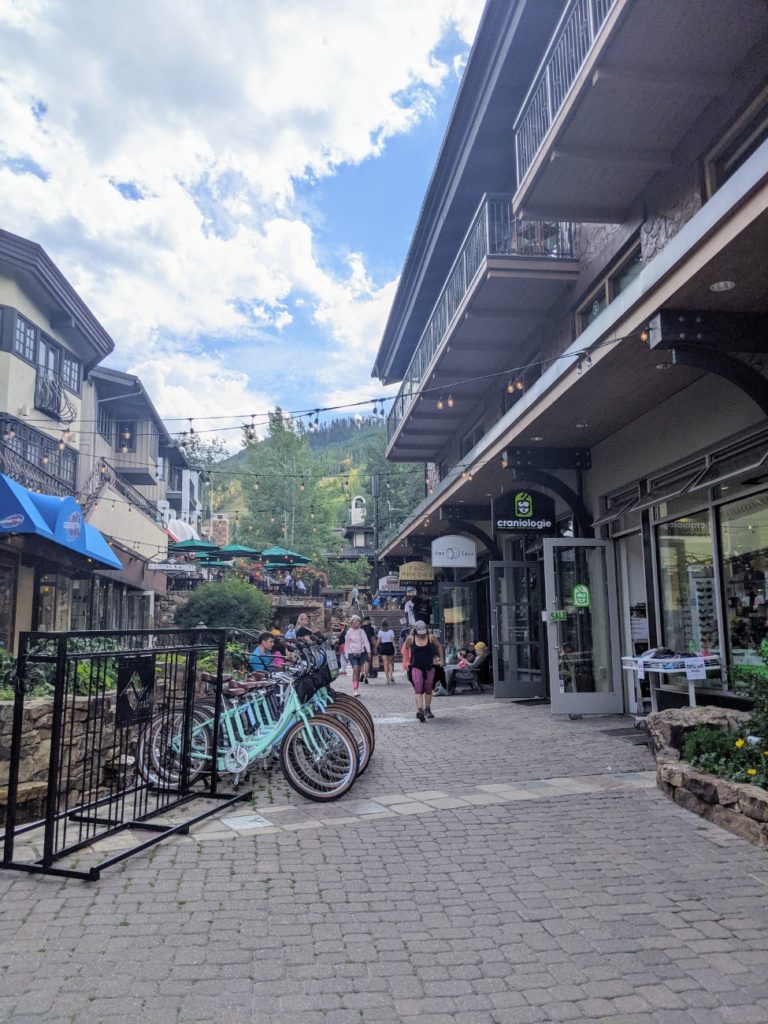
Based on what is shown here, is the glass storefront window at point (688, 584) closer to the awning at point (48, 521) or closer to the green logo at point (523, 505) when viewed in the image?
the green logo at point (523, 505)

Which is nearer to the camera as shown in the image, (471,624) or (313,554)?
(471,624)

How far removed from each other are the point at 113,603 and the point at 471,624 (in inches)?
410

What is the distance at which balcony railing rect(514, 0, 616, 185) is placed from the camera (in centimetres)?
829

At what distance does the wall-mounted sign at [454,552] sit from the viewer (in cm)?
1870

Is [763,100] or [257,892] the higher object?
[763,100]

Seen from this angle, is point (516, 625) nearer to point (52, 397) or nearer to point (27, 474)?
point (27, 474)

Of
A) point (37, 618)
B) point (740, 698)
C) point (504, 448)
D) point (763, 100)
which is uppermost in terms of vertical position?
point (763, 100)

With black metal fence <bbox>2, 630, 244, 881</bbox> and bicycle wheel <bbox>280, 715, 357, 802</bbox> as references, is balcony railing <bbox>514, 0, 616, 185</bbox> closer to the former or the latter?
bicycle wheel <bbox>280, 715, 357, 802</bbox>

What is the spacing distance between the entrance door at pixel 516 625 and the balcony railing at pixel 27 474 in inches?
335

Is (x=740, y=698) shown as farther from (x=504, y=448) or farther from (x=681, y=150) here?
(x=681, y=150)

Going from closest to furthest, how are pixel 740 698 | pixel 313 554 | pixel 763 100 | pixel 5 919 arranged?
1. pixel 5 919
2. pixel 763 100
3. pixel 740 698
4. pixel 313 554

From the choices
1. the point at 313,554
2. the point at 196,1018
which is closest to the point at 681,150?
the point at 196,1018

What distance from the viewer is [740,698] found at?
334 inches

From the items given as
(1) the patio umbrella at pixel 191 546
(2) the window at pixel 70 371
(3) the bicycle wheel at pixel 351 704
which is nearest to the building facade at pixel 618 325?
(3) the bicycle wheel at pixel 351 704
